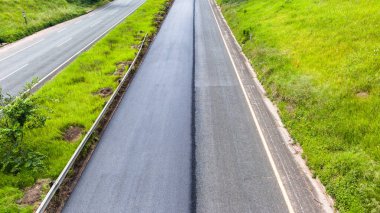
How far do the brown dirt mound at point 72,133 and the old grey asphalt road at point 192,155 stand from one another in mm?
1265

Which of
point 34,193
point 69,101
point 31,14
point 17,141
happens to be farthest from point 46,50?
point 34,193

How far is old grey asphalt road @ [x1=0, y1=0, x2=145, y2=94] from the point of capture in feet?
69.7

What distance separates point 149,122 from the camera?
46.1ft

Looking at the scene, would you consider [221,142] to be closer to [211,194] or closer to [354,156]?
[211,194]

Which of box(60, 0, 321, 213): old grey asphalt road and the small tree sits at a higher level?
the small tree

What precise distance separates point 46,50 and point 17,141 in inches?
701

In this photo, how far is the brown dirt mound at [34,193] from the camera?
9.46 meters

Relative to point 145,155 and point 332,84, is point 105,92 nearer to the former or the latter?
point 145,155

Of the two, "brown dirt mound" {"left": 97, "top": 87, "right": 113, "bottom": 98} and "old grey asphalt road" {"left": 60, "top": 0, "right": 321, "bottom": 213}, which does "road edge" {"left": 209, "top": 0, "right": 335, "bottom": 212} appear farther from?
"brown dirt mound" {"left": 97, "top": 87, "right": 113, "bottom": 98}

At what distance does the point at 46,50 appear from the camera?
89.8 ft

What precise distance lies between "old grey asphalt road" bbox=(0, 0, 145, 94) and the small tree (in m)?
7.39

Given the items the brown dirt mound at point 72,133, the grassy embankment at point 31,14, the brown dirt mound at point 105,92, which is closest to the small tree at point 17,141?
the brown dirt mound at point 72,133

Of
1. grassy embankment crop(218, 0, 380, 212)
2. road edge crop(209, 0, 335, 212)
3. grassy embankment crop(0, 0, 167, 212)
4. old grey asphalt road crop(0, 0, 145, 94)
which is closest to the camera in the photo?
road edge crop(209, 0, 335, 212)

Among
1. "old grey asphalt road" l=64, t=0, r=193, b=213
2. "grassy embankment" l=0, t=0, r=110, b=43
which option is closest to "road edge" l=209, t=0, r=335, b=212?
"old grey asphalt road" l=64, t=0, r=193, b=213
